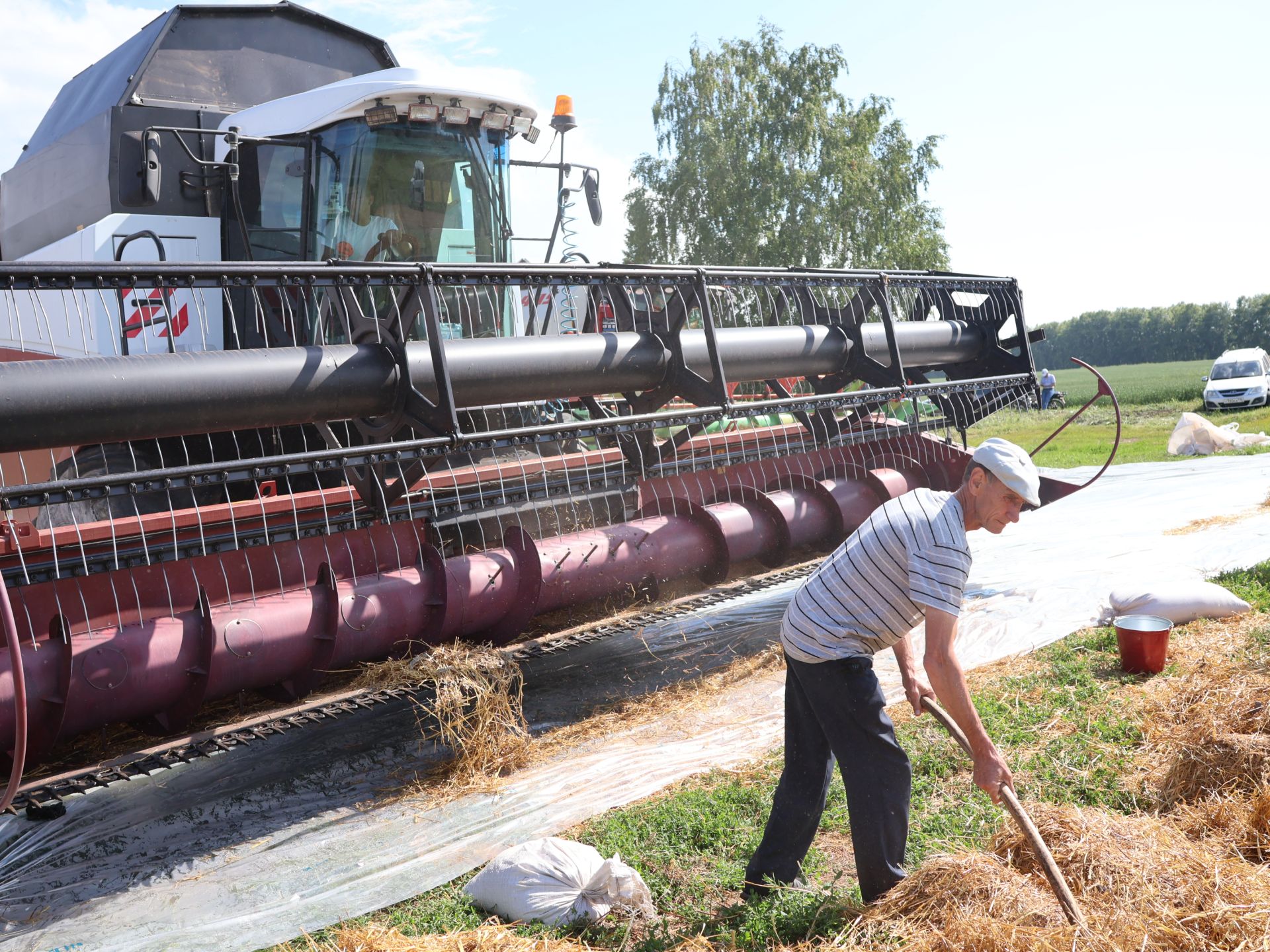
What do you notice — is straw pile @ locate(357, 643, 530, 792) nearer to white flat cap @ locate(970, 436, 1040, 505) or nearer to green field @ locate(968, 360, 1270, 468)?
white flat cap @ locate(970, 436, 1040, 505)

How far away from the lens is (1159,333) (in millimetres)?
76500

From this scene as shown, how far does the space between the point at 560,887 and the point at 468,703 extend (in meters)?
1.55

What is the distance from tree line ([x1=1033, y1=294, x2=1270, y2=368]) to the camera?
6731 cm

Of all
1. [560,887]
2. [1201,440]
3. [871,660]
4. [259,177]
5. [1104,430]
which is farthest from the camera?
[1104,430]

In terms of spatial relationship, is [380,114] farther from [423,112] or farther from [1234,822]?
[1234,822]

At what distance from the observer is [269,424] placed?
3.91 metres

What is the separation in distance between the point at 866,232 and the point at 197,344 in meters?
23.4

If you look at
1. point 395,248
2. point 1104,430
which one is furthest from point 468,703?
point 1104,430

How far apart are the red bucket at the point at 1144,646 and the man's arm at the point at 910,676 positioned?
86.5 inches

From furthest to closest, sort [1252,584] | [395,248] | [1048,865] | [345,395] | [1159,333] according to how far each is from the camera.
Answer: [1159,333] → [1252,584] → [395,248] → [345,395] → [1048,865]

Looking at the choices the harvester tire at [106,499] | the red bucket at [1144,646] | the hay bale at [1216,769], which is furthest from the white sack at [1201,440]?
the harvester tire at [106,499]

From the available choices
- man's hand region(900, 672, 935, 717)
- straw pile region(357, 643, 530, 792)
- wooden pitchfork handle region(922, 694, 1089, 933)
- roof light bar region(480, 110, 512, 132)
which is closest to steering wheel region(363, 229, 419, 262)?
roof light bar region(480, 110, 512, 132)

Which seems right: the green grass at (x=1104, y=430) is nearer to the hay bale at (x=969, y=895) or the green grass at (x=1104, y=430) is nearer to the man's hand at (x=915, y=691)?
the man's hand at (x=915, y=691)

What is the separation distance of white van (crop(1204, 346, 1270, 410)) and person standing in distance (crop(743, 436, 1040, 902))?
2264 centimetres
